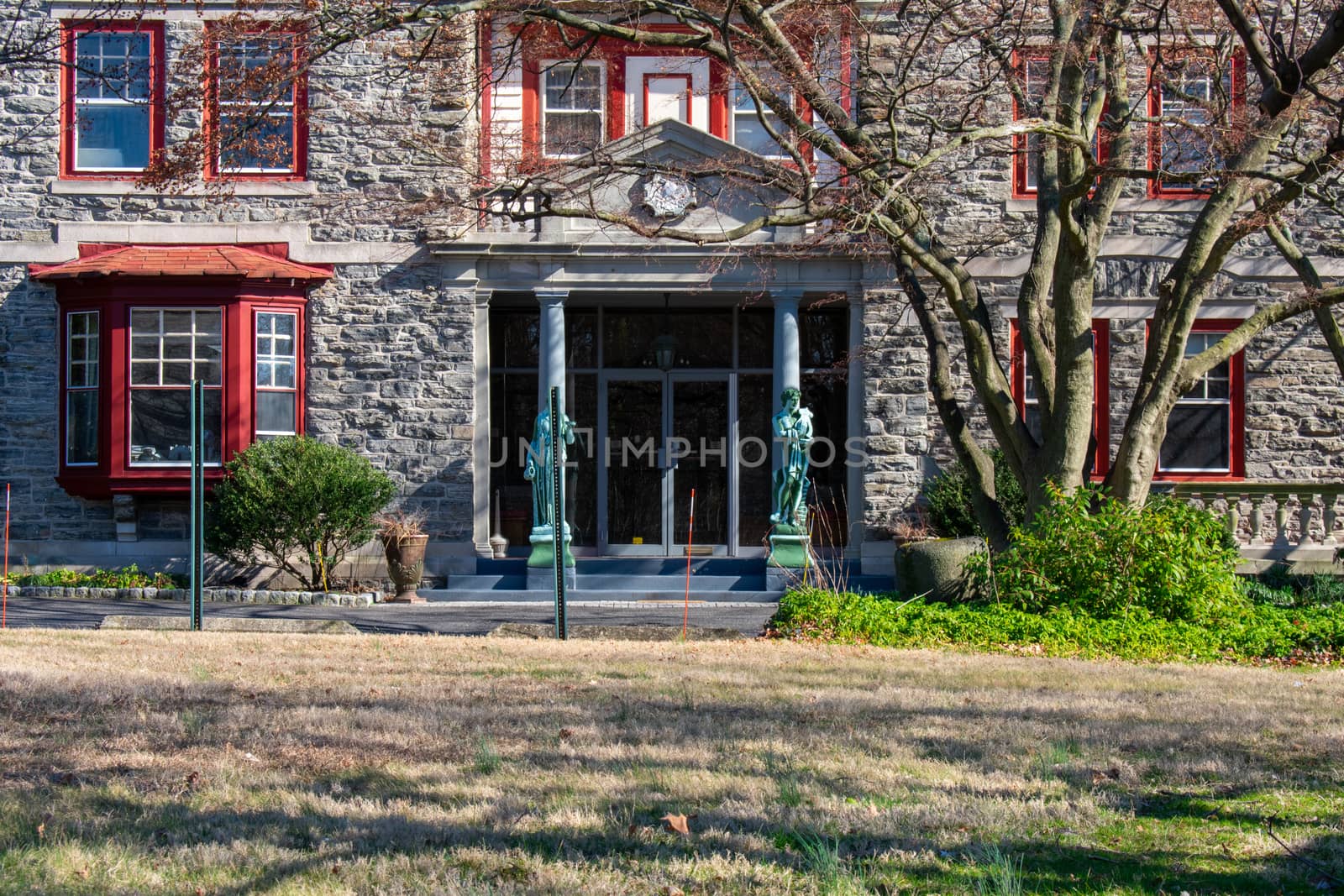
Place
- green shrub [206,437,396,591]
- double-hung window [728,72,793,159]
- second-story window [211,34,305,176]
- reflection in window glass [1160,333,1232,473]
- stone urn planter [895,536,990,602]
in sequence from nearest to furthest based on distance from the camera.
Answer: second-story window [211,34,305,176]
stone urn planter [895,536,990,602]
green shrub [206,437,396,591]
reflection in window glass [1160,333,1232,473]
double-hung window [728,72,793,159]

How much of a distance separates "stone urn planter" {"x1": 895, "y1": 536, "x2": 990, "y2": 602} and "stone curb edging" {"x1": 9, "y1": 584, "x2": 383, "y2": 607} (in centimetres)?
573

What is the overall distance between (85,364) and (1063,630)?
11.7 meters

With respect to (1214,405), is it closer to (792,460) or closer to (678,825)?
(792,460)

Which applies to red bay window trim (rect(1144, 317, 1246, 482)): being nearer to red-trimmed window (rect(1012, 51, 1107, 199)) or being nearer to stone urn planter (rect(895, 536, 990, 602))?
red-trimmed window (rect(1012, 51, 1107, 199))

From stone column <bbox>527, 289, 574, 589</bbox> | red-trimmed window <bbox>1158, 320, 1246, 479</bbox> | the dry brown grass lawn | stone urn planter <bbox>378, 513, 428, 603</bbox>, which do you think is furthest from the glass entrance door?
the dry brown grass lawn

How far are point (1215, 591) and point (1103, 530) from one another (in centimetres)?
99

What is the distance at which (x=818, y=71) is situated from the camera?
12.5 m

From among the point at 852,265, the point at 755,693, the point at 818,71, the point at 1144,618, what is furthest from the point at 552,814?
the point at 852,265

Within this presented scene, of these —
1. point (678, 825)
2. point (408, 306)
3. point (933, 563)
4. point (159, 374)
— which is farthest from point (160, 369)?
point (678, 825)

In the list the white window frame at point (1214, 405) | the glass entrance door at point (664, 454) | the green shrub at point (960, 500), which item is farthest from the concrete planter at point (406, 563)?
the white window frame at point (1214, 405)

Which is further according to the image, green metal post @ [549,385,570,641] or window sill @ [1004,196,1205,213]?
window sill @ [1004,196,1205,213]

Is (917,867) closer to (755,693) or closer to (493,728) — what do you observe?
(493,728)

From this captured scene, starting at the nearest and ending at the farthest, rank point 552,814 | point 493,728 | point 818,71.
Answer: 1. point 552,814
2. point 493,728
3. point 818,71

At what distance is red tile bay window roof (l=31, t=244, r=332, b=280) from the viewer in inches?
611
